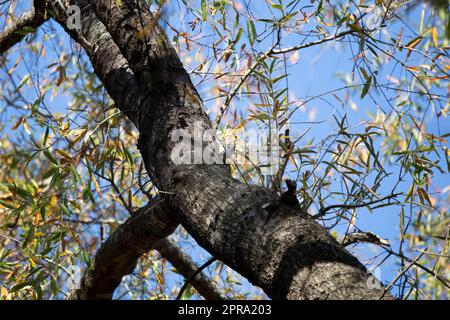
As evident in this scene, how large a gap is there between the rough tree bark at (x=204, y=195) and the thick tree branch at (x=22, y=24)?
496 millimetres

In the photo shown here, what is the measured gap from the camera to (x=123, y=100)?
2.16m

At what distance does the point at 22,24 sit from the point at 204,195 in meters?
1.68

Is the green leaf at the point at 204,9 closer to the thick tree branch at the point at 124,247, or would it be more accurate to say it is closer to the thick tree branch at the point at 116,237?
the thick tree branch at the point at 116,237

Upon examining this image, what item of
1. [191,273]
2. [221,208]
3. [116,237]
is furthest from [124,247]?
[221,208]

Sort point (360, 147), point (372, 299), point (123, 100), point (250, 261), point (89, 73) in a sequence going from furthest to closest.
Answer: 1. point (89, 73)
2. point (360, 147)
3. point (123, 100)
4. point (250, 261)
5. point (372, 299)

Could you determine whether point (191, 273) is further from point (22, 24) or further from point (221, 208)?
point (221, 208)

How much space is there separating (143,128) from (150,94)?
0.35 feet

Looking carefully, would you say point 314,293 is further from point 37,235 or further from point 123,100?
point 37,235

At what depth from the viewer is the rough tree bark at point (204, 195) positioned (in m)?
1.42

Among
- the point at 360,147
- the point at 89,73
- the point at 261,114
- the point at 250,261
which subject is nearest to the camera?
the point at 250,261

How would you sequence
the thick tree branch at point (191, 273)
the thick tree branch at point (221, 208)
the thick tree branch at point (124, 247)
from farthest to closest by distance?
the thick tree branch at point (191, 273), the thick tree branch at point (124, 247), the thick tree branch at point (221, 208)

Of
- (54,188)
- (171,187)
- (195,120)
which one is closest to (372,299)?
(171,187)

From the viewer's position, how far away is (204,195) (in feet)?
5.53

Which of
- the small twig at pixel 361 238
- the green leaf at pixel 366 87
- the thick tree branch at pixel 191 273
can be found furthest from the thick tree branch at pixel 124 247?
the green leaf at pixel 366 87
